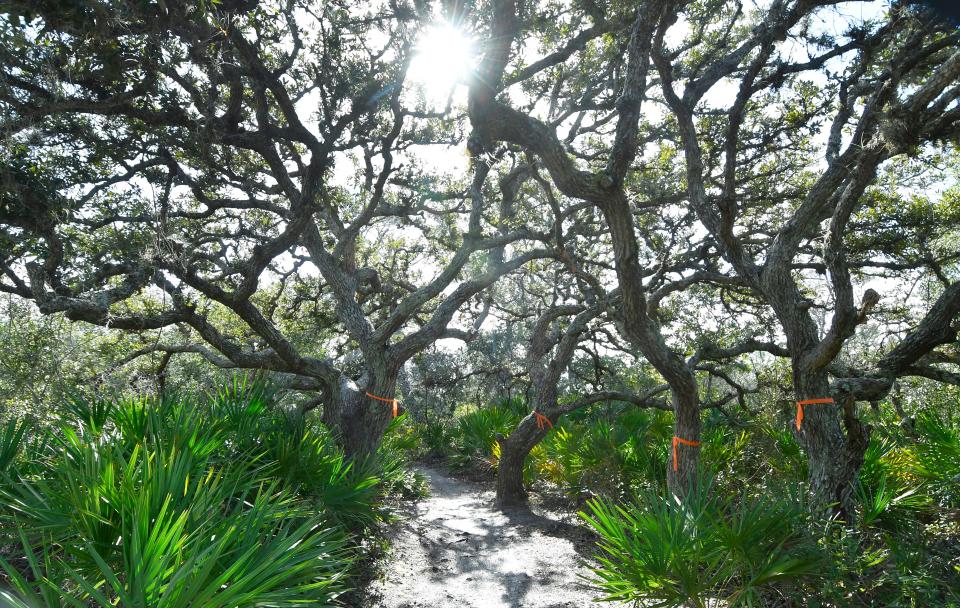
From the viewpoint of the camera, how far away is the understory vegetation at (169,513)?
1954 millimetres

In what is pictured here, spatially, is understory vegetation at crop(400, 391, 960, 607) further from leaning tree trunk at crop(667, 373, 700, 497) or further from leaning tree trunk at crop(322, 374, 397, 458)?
leaning tree trunk at crop(322, 374, 397, 458)

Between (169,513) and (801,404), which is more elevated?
(801,404)

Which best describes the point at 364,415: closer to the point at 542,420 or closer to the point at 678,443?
the point at 542,420

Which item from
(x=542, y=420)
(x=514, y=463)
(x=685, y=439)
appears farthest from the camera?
(x=514, y=463)

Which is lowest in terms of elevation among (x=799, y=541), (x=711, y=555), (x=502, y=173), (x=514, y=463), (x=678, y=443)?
(x=711, y=555)

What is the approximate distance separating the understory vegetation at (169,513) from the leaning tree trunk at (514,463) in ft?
13.4

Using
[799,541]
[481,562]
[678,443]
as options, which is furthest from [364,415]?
[799,541]

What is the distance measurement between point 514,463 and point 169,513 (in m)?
6.82

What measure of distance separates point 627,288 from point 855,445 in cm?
227

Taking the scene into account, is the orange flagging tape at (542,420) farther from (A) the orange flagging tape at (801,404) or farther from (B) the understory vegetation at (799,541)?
(A) the orange flagging tape at (801,404)

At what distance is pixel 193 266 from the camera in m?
6.31

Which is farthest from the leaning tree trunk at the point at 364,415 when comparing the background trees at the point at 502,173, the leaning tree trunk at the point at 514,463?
the leaning tree trunk at the point at 514,463

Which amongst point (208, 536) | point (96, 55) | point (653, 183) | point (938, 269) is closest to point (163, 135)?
point (96, 55)

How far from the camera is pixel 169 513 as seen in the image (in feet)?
8.81
